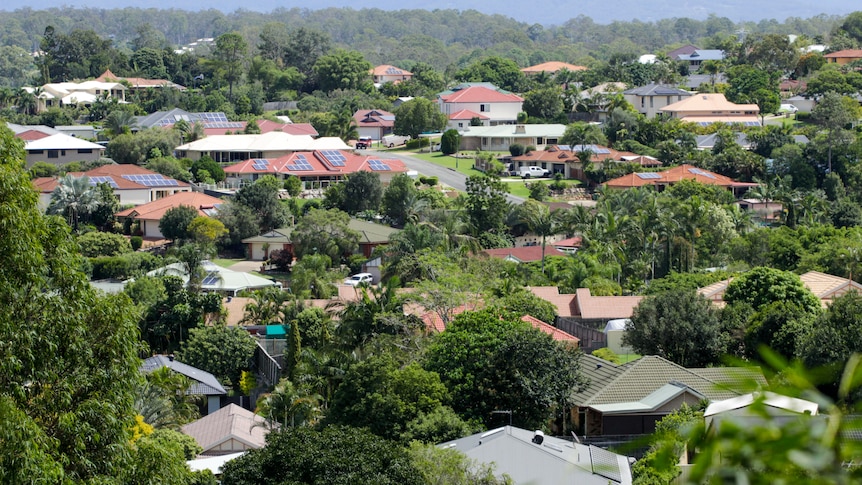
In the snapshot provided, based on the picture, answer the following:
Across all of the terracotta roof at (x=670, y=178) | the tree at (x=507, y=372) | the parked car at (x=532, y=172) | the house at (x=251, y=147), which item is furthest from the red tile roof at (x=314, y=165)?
the tree at (x=507, y=372)

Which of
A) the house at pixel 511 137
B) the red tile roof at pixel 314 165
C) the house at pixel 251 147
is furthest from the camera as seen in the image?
the house at pixel 511 137

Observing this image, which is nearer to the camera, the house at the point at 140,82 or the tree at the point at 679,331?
the tree at the point at 679,331

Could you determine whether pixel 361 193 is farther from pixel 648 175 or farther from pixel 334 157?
pixel 648 175

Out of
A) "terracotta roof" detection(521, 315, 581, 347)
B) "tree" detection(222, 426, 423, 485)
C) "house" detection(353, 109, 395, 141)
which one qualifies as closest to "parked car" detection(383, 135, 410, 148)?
"house" detection(353, 109, 395, 141)

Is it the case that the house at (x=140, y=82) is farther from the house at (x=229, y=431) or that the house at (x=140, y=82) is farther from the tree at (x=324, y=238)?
the house at (x=229, y=431)

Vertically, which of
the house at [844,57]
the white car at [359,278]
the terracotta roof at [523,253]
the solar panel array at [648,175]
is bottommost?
the white car at [359,278]

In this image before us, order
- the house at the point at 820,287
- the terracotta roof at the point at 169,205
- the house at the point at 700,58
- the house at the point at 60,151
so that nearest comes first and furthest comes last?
the house at the point at 820,287, the terracotta roof at the point at 169,205, the house at the point at 60,151, the house at the point at 700,58

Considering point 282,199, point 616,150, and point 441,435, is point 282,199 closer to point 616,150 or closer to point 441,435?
point 616,150
